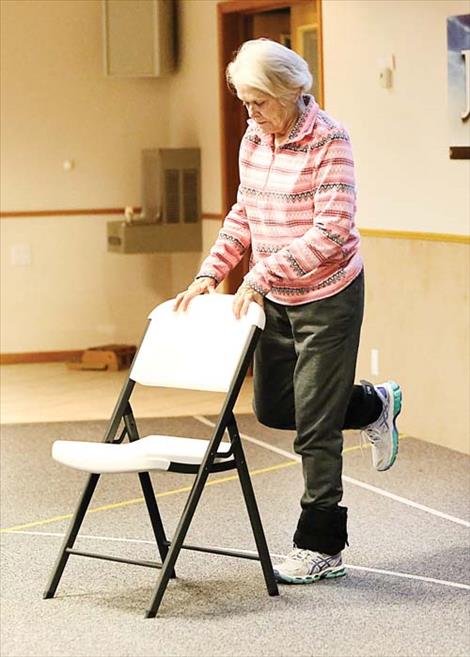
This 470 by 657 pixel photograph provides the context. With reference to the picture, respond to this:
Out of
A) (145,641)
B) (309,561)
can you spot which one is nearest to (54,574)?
(145,641)

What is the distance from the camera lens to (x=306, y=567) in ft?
12.9

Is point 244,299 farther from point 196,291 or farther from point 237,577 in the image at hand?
point 237,577

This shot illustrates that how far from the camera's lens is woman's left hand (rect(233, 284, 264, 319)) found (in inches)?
149

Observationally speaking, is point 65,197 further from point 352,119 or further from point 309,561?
point 309,561

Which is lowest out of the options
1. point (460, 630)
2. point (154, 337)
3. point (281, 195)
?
point (460, 630)

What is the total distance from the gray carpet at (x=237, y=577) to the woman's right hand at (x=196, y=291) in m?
0.82

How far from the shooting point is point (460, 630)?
11.6ft

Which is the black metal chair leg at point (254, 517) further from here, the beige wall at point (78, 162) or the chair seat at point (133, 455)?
the beige wall at point (78, 162)

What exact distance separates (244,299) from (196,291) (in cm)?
23

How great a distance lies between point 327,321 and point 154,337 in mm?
521

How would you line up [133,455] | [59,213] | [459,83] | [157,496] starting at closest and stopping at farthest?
[133,455], [157,496], [459,83], [59,213]

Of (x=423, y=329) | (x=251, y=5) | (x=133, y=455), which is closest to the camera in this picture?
(x=133, y=455)

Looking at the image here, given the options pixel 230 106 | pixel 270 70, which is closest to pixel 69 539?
pixel 270 70

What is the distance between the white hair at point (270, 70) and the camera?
3.68 metres
